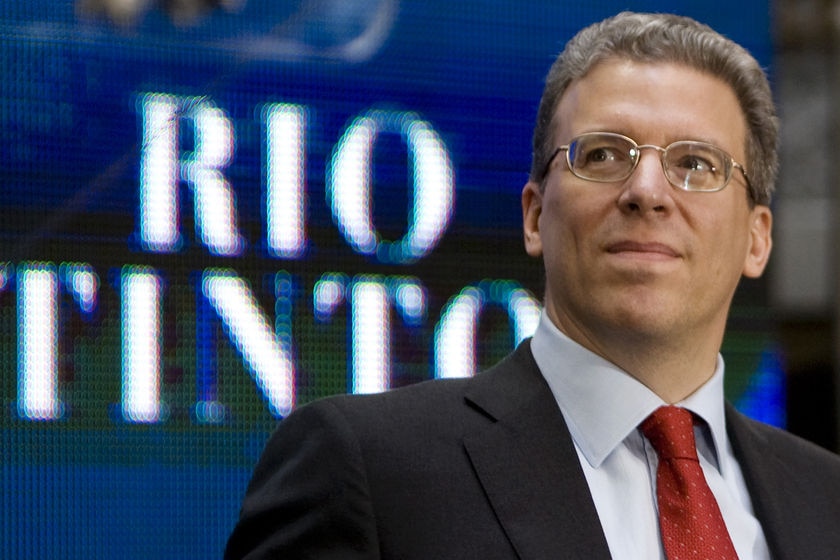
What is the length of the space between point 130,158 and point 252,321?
46 cm

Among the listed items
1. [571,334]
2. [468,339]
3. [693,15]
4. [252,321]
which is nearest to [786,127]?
[693,15]

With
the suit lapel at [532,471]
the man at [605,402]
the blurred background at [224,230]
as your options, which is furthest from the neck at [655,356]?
the blurred background at [224,230]

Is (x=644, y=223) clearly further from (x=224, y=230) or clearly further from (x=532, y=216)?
(x=224, y=230)

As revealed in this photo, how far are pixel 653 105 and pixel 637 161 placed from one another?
10cm

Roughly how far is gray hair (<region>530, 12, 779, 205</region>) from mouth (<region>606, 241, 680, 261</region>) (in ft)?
0.81

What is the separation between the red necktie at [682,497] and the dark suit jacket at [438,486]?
122mm

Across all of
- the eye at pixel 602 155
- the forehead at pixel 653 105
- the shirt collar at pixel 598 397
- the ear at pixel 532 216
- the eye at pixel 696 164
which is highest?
the forehead at pixel 653 105

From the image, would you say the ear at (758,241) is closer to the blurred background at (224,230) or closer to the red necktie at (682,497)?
the red necktie at (682,497)

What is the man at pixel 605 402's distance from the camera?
181 cm

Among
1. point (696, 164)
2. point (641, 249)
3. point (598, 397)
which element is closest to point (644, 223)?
point (641, 249)

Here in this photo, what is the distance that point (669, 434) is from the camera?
1.95m

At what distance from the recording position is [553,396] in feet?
6.55

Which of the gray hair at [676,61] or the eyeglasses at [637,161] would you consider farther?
the gray hair at [676,61]

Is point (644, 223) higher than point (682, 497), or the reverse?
point (644, 223)
